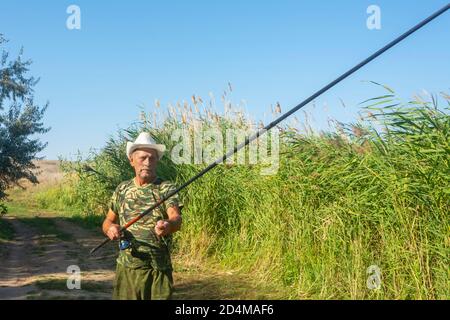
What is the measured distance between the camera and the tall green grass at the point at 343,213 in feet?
16.0

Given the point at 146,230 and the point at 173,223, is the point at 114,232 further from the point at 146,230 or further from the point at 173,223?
the point at 173,223

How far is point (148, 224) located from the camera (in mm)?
3822

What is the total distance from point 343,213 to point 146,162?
2715 millimetres

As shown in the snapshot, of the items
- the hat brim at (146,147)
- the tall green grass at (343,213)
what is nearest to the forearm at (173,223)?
the hat brim at (146,147)

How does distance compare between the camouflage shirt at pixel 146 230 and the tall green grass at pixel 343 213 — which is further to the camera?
the tall green grass at pixel 343 213

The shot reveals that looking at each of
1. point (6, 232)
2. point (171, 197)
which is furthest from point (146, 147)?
point (6, 232)

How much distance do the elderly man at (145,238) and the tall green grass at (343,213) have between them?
7.98 feet

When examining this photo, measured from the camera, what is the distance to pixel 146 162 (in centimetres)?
386

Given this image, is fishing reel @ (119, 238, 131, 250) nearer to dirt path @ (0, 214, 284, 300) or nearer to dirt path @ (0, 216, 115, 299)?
dirt path @ (0, 214, 284, 300)

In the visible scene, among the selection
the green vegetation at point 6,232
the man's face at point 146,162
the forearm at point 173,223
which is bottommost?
the green vegetation at point 6,232

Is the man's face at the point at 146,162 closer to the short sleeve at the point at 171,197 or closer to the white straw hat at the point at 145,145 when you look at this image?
the white straw hat at the point at 145,145

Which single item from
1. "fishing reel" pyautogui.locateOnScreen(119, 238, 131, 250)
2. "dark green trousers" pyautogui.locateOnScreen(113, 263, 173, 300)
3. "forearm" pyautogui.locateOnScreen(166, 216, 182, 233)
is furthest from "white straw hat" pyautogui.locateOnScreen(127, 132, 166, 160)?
"dark green trousers" pyautogui.locateOnScreen(113, 263, 173, 300)

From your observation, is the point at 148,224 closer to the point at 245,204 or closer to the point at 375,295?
the point at 375,295

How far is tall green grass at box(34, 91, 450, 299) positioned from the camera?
191 inches
